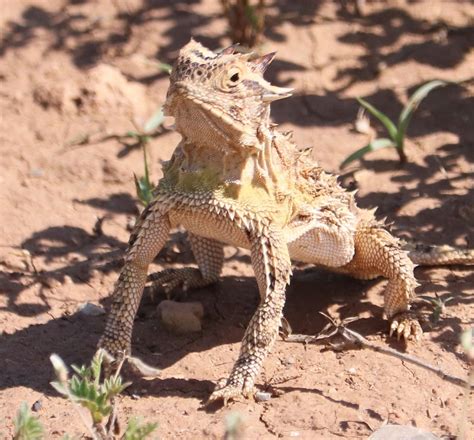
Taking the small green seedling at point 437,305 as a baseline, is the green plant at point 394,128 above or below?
above

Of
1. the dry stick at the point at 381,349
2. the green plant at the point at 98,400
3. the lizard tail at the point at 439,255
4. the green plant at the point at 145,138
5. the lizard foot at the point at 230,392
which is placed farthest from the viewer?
the green plant at the point at 145,138

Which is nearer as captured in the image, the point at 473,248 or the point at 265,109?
the point at 265,109

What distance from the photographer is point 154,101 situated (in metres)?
8.56

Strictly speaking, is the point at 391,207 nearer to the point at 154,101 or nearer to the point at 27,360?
the point at 154,101

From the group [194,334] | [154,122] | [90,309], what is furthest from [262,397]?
[154,122]

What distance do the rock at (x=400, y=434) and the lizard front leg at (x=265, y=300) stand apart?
0.82m

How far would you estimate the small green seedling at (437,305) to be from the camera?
5934 mm

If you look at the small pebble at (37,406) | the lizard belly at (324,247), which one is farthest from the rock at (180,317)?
the small pebble at (37,406)

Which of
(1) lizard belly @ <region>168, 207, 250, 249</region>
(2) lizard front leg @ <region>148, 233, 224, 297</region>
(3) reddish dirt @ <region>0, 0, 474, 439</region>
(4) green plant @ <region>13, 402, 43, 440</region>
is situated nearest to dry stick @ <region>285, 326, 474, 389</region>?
(3) reddish dirt @ <region>0, 0, 474, 439</region>

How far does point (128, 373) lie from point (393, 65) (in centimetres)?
477

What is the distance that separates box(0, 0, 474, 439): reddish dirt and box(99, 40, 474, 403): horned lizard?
35 cm

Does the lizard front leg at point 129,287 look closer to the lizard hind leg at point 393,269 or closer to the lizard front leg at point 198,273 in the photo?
the lizard front leg at point 198,273

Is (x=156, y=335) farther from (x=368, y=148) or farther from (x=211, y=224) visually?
(x=368, y=148)

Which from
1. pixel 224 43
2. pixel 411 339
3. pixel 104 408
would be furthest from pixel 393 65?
pixel 104 408
